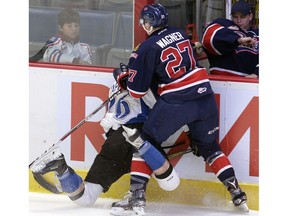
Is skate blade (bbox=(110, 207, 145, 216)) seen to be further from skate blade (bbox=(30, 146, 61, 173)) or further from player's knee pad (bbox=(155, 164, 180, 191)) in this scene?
skate blade (bbox=(30, 146, 61, 173))

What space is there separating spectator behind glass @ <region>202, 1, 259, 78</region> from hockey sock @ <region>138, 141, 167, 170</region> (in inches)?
23.2

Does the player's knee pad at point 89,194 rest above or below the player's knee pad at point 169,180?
below

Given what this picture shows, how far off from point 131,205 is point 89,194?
234 millimetres

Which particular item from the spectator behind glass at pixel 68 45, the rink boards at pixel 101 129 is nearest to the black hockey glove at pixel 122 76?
the rink boards at pixel 101 129

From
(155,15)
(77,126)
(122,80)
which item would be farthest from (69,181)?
(155,15)

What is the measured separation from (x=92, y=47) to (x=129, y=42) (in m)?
0.19

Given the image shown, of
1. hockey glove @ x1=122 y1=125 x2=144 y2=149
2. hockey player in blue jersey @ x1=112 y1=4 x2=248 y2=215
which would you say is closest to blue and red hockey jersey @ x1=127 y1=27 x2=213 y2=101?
hockey player in blue jersey @ x1=112 y1=4 x2=248 y2=215

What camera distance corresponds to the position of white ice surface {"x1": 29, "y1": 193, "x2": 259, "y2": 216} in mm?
4422

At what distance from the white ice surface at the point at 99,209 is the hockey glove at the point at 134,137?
364 mm

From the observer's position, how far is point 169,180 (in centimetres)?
433

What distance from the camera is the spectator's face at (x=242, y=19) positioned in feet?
15.3

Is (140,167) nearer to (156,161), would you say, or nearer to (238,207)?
(156,161)

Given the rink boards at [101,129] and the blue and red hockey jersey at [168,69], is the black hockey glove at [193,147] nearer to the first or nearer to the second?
the rink boards at [101,129]

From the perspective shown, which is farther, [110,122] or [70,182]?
[110,122]
